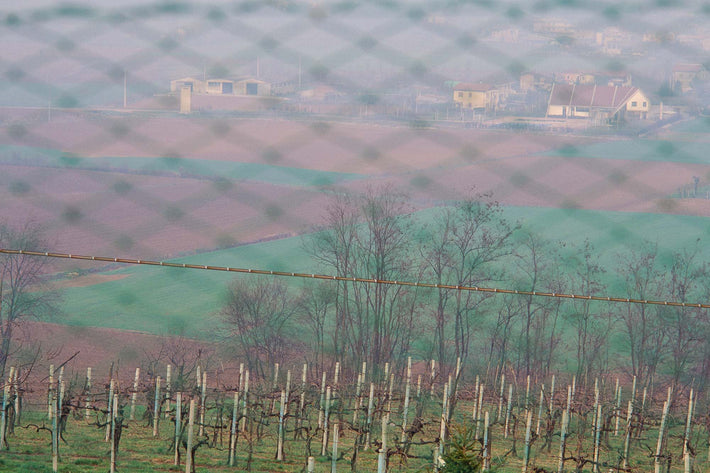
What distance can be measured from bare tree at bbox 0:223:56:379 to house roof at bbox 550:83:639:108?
878 centimetres

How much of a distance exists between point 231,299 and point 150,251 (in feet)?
15.6

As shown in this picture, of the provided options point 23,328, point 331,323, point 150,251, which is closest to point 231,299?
point 331,323

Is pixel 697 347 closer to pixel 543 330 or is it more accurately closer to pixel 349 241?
pixel 543 330

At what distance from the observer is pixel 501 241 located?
617 inches

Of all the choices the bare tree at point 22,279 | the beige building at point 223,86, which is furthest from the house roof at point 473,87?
the bare tree at point 22,279

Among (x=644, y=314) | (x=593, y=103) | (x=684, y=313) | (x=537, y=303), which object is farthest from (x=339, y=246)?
(x=593, y=103)

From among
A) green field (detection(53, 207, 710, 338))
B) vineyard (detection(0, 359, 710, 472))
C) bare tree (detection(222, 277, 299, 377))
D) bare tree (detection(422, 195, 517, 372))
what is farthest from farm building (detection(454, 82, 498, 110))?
bare tree (detection(422, 195, 517, 372))

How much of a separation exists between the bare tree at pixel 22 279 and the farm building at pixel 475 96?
847 centimetres

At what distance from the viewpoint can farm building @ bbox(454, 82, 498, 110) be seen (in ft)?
23.2

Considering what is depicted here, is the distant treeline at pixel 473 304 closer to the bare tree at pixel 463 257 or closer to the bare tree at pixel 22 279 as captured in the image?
the bare tree at pixel 463 257

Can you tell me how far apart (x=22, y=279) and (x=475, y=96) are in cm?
937

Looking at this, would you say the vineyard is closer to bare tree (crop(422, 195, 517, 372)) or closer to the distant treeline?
Result: the distant treeline

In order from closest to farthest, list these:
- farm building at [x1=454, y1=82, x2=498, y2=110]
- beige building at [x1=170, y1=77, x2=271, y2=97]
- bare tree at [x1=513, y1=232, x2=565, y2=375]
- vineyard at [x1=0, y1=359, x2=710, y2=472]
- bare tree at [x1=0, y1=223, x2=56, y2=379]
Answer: beige building at [x1=170, y1=77, x2=271, y2=97], farm building at [x1=454, y1=82, x2=498, y2=110], vineyard at [x1=0, y1=359, x2=710, y2=472], bare tree at [x1=0, y1=223, x2=56, y2=379], bare tree at [x1=513, y1=232, x2=565, y2=375]

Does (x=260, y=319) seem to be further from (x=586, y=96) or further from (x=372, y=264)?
(x=586, y=96)
